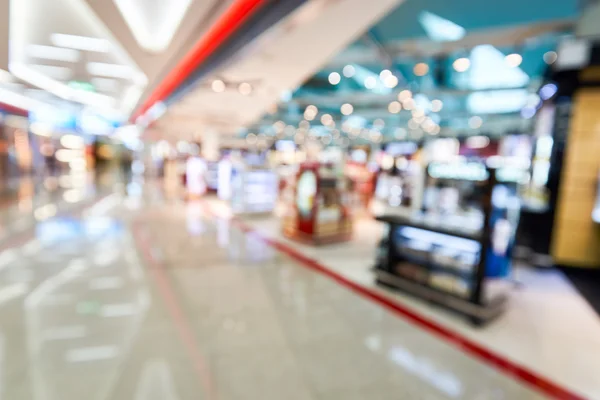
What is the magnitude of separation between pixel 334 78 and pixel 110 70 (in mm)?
6320

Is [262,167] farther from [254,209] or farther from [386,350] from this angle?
[386,350]

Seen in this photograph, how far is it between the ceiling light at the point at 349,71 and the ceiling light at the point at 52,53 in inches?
241

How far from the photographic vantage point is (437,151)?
20.8ft

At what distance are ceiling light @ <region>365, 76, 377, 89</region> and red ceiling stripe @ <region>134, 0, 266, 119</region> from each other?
645cm

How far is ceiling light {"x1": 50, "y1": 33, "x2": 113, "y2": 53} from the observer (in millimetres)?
3235

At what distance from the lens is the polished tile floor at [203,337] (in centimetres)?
199

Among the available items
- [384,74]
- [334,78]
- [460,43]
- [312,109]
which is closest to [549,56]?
[460,43]

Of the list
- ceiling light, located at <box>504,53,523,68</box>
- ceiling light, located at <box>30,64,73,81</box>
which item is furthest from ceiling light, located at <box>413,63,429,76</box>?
ceiling light, located at <box>30,64,73,81</box>

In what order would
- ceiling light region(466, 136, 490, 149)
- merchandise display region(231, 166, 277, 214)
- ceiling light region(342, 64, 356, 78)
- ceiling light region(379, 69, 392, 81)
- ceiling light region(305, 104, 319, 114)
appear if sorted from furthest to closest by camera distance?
ceiling light region(466, 136, 490, 149), ceiling light region(305, 104, 319, 114), merchandise display region(231, 166, 277, 214), ceiling light region(342, 64, 356, 78), ceiling light region(379, 69, 392, 81)

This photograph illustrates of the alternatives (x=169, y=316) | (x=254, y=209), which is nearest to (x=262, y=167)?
(x=254, y=209)

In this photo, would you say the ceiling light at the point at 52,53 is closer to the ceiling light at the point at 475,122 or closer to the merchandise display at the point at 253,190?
the merchandise display at the point at 253,190

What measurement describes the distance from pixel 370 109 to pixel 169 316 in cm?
1222

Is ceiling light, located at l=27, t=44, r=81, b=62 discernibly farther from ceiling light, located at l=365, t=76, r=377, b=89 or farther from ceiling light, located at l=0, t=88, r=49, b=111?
ceiling light, located at l=365, t=76, r=377, b=89

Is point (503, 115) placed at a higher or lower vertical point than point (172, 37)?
higher
